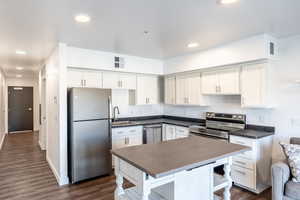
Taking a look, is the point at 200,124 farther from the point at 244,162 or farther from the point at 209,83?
the point at 244,162

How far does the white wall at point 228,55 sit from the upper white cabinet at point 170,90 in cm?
32

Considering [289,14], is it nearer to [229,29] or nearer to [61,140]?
[229,29]

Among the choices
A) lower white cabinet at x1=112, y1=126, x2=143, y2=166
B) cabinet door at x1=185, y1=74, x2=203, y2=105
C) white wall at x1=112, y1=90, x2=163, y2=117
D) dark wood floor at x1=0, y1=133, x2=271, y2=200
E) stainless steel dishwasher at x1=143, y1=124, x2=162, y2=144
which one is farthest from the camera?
white wall at x1=112, y1=90, x2=163, y2=117

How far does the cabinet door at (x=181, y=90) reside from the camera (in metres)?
4.46

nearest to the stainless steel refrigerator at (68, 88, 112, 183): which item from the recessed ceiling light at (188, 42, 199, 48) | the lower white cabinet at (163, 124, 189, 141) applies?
the lower white cabinet at (163, 124, 189, 141)

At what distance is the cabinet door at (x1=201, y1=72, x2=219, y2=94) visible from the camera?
375 cm

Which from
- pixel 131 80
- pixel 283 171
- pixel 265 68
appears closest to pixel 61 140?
pixel 131 80

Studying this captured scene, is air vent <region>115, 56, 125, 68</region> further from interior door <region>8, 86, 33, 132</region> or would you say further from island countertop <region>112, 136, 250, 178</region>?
interior door <region>8, 86, 33, 132</region>

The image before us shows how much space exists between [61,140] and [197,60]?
3.09 meters

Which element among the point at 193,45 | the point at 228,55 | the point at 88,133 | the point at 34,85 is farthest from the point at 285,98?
the point at 34,85

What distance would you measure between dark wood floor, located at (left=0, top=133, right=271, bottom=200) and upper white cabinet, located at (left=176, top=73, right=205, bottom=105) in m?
1.90

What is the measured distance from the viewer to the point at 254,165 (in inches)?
116

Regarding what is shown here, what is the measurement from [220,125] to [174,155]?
233 centimetres

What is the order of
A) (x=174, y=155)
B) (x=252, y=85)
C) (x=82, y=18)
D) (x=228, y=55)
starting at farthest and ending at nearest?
(x=228, y=55), (x=252, y=85), (x=82, y=18), (x=174, y=155)
